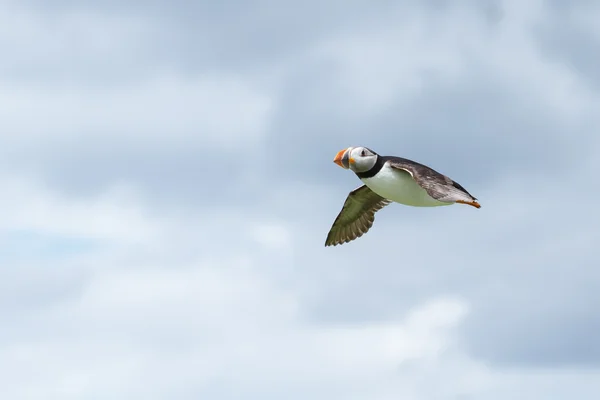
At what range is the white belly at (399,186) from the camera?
31.7 meters

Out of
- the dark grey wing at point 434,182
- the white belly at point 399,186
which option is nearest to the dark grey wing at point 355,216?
the white belly at point 399,186

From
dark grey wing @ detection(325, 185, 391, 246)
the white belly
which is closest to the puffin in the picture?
the white belly

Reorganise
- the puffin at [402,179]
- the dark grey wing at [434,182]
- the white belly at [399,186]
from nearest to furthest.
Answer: the dark grey wing at [434,182]
the puffin at [402,179]
the white belly at [399,186]

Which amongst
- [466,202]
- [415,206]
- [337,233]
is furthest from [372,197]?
[466,202]

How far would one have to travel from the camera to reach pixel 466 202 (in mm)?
27812

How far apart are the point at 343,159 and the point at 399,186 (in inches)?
78.7

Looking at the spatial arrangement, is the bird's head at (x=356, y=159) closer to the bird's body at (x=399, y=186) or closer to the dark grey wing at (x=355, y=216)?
the bird's body at (x=399, y=186)

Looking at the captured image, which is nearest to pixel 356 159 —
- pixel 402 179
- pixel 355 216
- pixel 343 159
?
pixel 343 159

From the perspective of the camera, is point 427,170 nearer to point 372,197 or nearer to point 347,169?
point 347,169

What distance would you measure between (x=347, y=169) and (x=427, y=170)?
9.32 ft

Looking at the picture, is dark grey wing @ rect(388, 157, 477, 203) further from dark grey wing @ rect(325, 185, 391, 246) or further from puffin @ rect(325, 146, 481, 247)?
dark grey wing @ rect(325, 185, 391, 246)

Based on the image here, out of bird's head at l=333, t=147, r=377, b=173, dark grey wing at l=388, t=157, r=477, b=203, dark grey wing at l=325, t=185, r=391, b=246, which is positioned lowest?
dark grey wing at l=388, t=157, r=477, b=203

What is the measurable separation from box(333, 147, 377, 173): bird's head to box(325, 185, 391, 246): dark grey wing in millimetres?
6210

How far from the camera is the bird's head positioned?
31.8m
